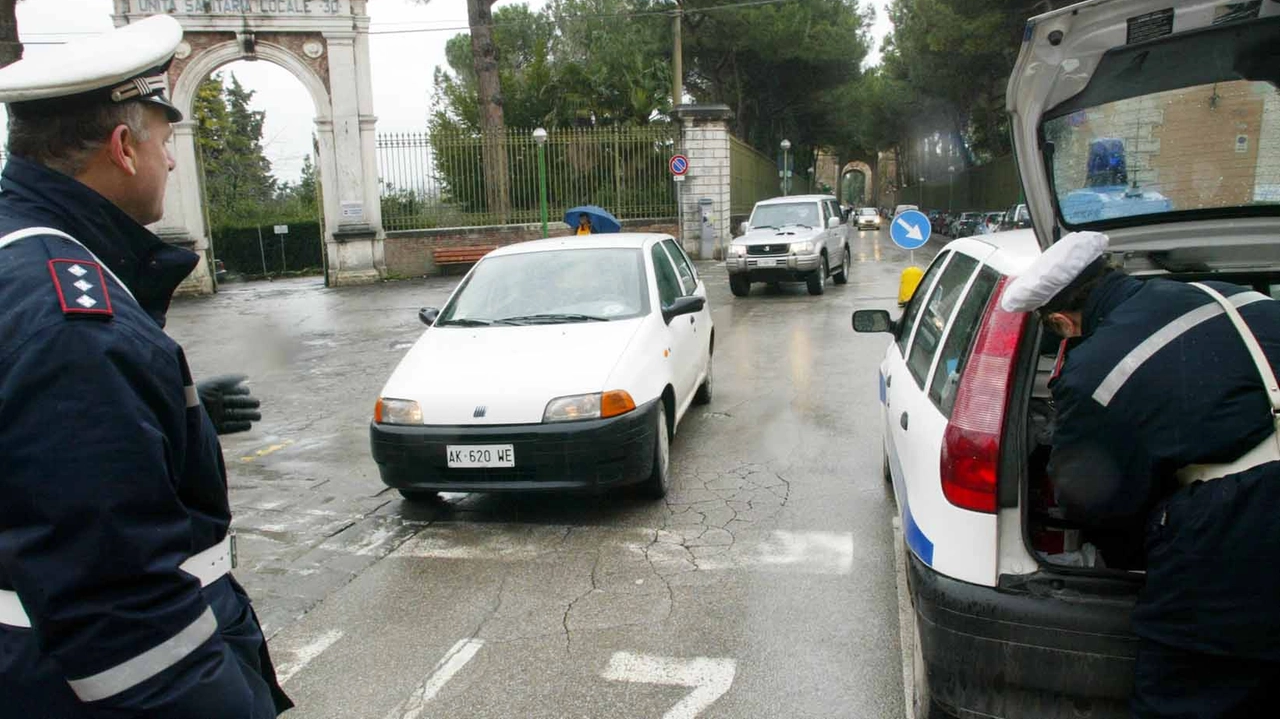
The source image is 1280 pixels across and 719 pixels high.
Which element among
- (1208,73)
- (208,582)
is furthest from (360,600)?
(1208,73)

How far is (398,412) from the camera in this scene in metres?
5.14

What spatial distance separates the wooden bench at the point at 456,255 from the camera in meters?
22.7

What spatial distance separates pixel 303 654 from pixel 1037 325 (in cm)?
317

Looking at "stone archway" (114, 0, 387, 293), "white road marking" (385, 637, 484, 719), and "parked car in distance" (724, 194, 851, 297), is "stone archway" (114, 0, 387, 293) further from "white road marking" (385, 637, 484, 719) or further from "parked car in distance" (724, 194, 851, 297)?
"white road marking" (385, 637, 484, 719)

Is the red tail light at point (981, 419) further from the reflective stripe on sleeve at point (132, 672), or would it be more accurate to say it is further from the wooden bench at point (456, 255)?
the wooden bench at point (456, 255)

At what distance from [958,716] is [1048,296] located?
1.22 meters

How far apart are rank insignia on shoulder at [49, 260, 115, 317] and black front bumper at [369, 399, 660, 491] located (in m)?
3.55

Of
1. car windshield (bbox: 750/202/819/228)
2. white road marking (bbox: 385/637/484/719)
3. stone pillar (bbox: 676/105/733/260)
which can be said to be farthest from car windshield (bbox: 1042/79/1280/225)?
stone pillar (bbox: 676/105/733/260)

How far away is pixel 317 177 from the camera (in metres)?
21.3

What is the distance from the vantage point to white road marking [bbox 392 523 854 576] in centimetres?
454

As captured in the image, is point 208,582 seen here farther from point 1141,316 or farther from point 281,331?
point 281,331

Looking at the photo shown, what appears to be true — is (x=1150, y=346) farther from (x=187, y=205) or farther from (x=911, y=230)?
(x=187, y=205)

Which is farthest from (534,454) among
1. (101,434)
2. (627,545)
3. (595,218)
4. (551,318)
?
(595,218)

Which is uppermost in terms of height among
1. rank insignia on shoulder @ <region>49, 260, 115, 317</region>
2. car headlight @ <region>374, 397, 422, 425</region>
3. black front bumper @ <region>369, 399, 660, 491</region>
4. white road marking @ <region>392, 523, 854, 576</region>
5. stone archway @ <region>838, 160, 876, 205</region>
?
stone archway @ <region>838, 160, 876, 205</region>
